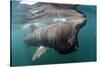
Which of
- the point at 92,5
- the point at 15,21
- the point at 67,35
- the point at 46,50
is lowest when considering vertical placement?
the point at 46,50

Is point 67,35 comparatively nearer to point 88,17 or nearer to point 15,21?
point 88,17

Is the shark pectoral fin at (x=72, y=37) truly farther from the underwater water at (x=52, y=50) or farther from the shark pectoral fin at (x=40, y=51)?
the shark pectoral fin at (x=40, y=51)

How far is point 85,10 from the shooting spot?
1.74m

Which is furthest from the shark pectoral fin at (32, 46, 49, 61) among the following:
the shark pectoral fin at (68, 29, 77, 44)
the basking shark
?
the shark pectoral fin at (68, 29, 77, 44)

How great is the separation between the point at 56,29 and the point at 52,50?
197 mm

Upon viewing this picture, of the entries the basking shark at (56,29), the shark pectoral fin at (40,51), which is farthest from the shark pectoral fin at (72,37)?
the shark pectoral fin at (40,51)

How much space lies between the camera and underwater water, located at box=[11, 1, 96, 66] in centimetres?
155

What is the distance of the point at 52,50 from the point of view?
64.4 inches

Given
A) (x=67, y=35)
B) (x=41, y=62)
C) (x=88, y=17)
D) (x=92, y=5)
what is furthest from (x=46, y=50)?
(x=92, y=5)

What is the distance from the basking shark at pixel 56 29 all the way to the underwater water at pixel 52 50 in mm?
39

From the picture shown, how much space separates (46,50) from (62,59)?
0.18m

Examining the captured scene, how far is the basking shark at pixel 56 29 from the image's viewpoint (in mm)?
1597
